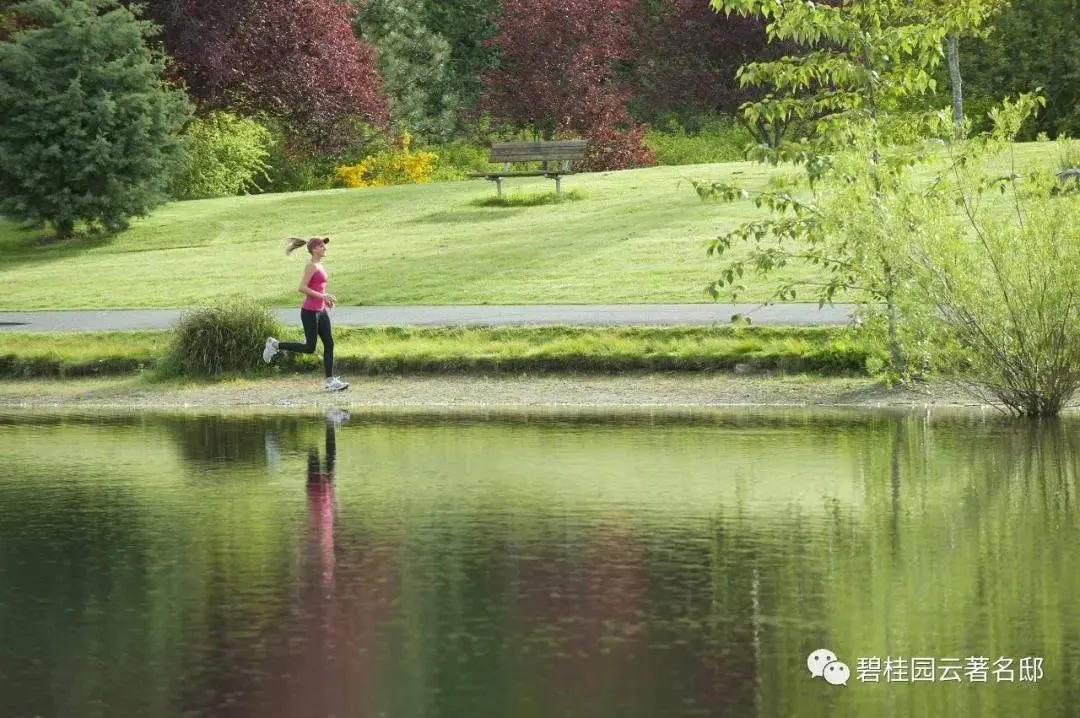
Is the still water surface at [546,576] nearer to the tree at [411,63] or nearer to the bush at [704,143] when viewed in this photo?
the bush at [704,143]

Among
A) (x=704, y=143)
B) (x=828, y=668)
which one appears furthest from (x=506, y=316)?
(x=704, y=143)

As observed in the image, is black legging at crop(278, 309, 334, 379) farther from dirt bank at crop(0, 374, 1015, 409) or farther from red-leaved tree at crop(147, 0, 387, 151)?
red-leaved tree at crop(147, 0, 387, 151)

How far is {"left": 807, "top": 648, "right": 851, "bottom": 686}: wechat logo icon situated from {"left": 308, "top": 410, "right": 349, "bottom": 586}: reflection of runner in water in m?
2.93

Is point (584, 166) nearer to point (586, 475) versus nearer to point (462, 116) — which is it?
point (462, 116)

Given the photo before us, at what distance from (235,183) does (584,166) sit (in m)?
10.3

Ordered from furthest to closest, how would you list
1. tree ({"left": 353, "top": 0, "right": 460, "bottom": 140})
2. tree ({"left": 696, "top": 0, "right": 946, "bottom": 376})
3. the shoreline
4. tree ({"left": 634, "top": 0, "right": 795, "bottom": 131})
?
tree ({"left": 353, "top": 0, "right": 460, "bottom": 140}), tree ({"left": 634, "top": 0, "right": 795, "bottom": 131}), the shoreline, tree ({"left": 696, "top": 0, "right": 946, "bottom": 376})

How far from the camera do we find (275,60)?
42938 mm

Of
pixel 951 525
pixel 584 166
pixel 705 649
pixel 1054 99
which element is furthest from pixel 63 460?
pixel 1054 99

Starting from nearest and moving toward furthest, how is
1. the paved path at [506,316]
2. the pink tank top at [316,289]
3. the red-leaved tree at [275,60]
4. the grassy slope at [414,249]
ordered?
1. the pink tank top at [316,289]
2. the paved path at [506,316]
3. the grassy slope at [414,249]
4. the red-leaved tree at [275,60]

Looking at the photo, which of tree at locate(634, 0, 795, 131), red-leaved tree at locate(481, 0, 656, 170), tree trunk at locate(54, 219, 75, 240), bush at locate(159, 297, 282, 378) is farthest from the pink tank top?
red-leaved tree at locate(481, 0, 656, 170)

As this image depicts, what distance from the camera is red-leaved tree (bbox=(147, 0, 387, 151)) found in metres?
41.8

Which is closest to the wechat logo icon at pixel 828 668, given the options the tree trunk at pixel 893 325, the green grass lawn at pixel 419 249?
the tree trunk at pixel 893 325

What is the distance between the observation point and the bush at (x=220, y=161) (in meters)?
53.8

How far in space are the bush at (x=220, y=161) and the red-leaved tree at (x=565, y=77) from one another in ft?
23.8
